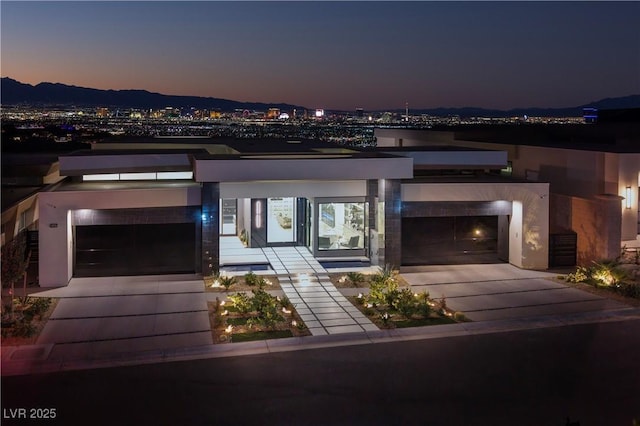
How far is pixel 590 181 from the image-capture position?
2475cm

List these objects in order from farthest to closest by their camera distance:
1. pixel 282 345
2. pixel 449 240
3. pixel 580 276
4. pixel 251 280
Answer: pixel 449 240 → pixel 580 276 → pixel 251 280 → pixel 282 345

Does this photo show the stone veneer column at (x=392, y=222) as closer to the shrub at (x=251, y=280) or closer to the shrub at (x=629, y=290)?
the shrub at (x=251, y=280)

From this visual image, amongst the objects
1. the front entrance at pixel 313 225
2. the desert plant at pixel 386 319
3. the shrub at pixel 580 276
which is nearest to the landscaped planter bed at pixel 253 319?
the desert plant at pixel 386 319

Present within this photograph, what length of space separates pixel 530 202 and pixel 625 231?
588 cm

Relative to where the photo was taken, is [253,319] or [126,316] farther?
[126,316]

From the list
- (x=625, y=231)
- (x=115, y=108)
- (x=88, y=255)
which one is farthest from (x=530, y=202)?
(x=115, y=108)

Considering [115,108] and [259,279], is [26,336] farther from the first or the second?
[115,108]

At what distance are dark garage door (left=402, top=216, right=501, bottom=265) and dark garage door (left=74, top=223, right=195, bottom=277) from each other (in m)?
7.08

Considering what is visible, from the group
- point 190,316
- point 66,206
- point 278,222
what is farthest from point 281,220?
point 190,316

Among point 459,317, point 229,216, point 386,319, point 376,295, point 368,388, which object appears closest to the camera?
point 368,388

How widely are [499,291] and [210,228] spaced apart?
8.59 meters

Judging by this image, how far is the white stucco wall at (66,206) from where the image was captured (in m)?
18.0

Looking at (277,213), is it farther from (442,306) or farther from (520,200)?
(442,306)

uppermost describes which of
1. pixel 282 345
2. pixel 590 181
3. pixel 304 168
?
pixel 304 168
